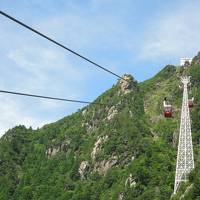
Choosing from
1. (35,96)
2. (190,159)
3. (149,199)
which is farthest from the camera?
(149,199)

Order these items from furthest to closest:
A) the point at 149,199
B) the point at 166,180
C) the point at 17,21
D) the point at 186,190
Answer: the point at 166,180 < the point at 149,199 < the point at 186,190 < the point at 17,21

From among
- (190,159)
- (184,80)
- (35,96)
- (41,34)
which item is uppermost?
(184,80)

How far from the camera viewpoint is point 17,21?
746 inches

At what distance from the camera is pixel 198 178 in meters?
97.8

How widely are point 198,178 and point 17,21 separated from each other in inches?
3230

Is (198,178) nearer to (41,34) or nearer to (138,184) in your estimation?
(41,34)

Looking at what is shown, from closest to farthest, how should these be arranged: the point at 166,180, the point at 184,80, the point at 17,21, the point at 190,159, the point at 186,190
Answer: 1. the point at 17,21
2. the point at 184,80
3. the point at 186,190
4. the point at 190,159
5. the point at 166,180

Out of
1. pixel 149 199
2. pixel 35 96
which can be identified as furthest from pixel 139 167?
pixel 35 96

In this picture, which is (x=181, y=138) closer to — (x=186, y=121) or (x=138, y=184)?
(x=186, y=121)

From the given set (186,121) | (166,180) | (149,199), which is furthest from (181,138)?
(166,180)

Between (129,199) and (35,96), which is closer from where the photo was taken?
(35,96)

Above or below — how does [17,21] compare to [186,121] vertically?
below

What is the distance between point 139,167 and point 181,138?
94.9 metres

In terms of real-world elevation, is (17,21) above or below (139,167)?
below
